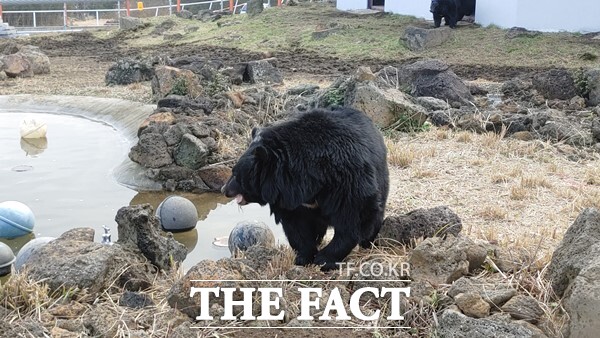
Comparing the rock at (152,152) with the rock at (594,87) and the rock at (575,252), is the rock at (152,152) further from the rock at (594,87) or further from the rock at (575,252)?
the rock at (594,87)

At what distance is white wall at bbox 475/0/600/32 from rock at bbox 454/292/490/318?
52.3 feet

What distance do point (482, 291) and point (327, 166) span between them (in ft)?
4.00

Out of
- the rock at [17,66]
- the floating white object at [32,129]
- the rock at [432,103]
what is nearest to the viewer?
the rock at [432,103]

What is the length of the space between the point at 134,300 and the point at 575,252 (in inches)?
101

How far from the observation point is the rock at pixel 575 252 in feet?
13.5

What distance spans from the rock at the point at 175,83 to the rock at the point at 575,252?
8.32m

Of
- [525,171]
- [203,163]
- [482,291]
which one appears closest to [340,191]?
[482,291]

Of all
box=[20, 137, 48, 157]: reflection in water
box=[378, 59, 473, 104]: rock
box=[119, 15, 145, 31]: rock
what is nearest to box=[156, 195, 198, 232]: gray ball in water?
box=[20, 137, 48, 157]: reflection in water

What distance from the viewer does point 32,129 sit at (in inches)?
454

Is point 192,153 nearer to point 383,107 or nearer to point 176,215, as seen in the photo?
point 176,215

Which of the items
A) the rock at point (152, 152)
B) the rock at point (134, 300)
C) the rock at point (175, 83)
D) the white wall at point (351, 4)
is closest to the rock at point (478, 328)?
the rock at point (134, 300)

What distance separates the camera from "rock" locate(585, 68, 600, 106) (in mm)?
11406

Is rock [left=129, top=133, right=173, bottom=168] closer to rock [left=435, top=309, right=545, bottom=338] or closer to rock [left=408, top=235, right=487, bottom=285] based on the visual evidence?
rock [left=408, top=235, right=487, bottom=285]

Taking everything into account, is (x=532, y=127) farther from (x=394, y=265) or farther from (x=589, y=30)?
(x=589, y=30)
